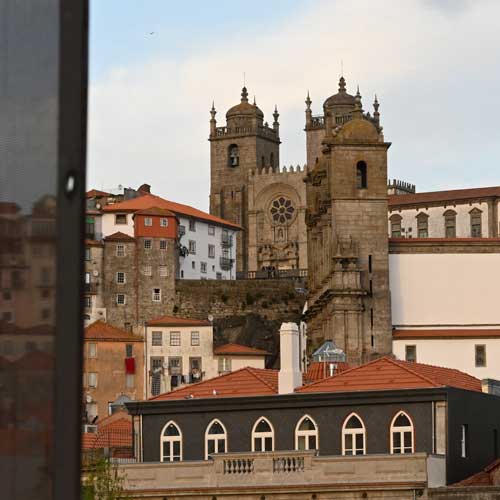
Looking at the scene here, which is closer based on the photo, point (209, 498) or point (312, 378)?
point (209, 498)

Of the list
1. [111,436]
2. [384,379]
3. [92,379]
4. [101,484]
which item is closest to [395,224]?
[92,379]

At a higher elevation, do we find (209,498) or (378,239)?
(378,239)

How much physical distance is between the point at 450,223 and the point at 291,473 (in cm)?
11171

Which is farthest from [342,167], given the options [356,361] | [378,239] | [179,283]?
[179,283]

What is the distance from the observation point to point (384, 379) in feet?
183

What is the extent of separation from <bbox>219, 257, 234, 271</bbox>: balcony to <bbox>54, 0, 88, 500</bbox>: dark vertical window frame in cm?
15712

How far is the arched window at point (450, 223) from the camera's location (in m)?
160

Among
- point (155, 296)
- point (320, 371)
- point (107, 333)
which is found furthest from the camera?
point (155, 296)

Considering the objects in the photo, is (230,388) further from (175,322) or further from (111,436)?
(175,322)

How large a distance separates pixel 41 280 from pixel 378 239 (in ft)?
308

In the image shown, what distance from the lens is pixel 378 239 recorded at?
9788 cm

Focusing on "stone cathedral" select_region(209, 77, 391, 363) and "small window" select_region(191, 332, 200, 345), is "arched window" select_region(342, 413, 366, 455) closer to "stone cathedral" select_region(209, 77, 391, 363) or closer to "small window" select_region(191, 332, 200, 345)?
"stone cathedral" select_region(209, 77, 391, 363)

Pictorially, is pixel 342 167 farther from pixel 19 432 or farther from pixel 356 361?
pixel 19 432

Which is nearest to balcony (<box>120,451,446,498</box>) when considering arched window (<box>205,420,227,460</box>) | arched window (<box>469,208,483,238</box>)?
arched window (<box>205,420,227,460</box>)
